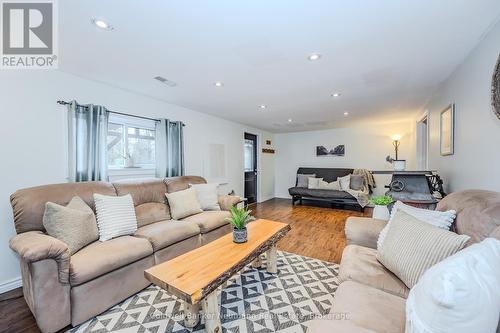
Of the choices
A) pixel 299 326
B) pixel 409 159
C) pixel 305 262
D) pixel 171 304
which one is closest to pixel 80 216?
pixel 171 304

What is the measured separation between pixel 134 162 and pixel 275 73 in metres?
2.37

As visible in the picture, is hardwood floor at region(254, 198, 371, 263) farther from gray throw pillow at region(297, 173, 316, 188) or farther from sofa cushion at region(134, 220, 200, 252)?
sofa cushion at region(134, 220, 200, 252)

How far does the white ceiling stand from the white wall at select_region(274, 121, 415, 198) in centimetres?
249

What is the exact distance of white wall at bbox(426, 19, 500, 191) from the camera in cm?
161

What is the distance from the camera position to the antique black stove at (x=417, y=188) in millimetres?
2412

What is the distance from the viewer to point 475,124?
6.12ft

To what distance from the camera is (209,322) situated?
1.39 meters

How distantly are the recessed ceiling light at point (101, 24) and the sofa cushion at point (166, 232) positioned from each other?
71.8 inches

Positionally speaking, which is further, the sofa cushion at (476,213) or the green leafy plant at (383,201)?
the green leafy plant at (383,201)

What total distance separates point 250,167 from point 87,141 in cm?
407

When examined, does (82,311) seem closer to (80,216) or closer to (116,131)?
→ (80,216)

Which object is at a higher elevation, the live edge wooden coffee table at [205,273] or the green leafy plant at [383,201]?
the green leafy plant at [383,201]

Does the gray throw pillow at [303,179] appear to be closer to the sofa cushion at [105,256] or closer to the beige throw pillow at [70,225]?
the sofa cushion at [105,256]

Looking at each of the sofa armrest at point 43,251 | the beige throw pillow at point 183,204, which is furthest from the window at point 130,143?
the sofa armrest at point 43,251
